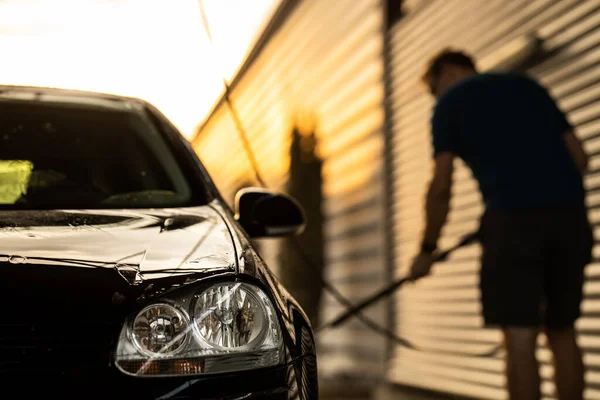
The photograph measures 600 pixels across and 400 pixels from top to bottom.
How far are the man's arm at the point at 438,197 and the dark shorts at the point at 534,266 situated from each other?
10.0 inches

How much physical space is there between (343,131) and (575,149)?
668cm

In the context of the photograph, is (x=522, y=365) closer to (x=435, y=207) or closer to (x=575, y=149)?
(x=435, y=207)

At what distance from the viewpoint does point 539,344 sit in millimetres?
5758

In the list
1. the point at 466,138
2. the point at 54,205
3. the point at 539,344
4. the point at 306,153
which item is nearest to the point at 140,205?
the point at 54,205

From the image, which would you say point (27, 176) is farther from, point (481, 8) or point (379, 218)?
point (379, 218)

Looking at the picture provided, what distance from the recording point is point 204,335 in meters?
2.11

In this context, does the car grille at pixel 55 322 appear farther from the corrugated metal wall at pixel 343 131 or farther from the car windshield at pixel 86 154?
the corrugated metal wall at pixel 343 131

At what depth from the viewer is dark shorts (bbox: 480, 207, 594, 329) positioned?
3770mm

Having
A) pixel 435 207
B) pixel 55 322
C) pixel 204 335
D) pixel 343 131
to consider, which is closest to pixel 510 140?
pixel 435 207

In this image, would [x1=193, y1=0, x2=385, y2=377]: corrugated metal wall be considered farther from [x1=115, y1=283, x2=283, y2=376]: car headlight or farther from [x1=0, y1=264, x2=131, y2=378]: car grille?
[x1=0, y1=264, x2=131, y2=378]: car grille

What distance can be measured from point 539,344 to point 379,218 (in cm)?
370

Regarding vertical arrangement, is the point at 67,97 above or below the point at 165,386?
above

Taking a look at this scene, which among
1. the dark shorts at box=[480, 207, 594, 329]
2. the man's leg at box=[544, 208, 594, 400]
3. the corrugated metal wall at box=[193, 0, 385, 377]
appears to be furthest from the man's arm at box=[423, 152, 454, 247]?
the corrugated metal wall at box=[193, 0, 385, 377]

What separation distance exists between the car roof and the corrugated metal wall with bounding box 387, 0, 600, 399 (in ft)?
8.81
